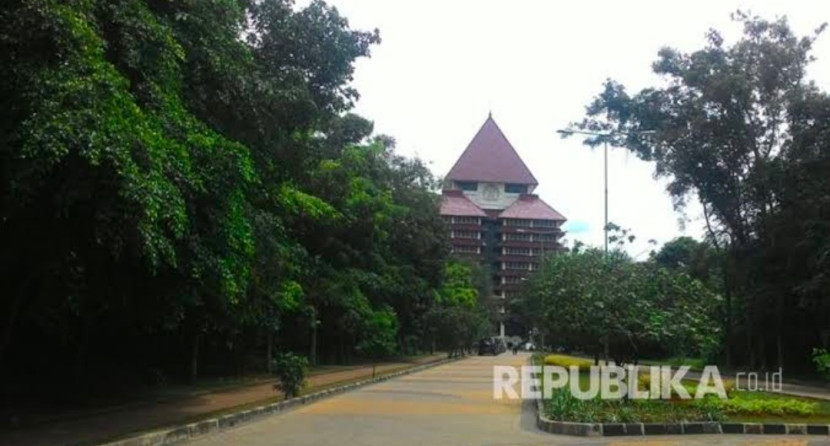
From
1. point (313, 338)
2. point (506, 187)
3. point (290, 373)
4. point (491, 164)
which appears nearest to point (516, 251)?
point (506, 187)

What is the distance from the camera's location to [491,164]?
445ft

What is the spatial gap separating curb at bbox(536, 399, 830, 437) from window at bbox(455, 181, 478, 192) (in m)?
120

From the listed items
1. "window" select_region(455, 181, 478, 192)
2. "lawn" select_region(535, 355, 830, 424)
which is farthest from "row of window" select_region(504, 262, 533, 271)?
"lawn" select_region(535, 355, 830, 424)

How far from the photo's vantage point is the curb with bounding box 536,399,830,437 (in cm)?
1398

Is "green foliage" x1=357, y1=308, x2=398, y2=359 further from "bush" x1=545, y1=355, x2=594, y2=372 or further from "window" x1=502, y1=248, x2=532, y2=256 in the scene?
"window" x1=502, y1=248, x2=532, y2=256

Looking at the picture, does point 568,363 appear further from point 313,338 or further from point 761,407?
point 761,407

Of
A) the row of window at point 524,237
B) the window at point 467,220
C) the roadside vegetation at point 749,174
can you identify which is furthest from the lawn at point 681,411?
the row of window at point 524,237

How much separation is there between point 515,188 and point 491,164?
5643 millimetres

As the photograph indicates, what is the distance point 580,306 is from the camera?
2081cm

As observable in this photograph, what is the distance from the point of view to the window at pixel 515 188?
135750 millimetres

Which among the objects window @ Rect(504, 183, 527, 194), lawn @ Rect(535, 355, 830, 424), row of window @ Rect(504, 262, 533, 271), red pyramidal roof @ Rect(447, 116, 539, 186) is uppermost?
red pyramidal roof @ Rect(447, 116, 539, 186)

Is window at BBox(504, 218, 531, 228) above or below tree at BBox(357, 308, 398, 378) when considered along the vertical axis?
above

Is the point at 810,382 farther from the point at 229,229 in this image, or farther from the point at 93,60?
the point at 93,60

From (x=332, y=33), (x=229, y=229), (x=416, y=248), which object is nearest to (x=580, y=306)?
(x=332, y=33)
